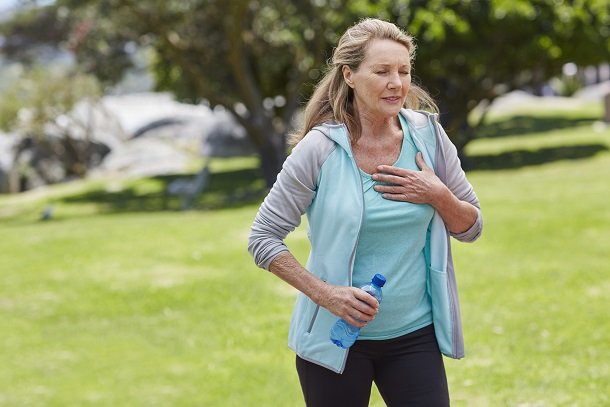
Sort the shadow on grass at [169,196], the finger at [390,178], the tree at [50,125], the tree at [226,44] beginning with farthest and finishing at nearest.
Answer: the tree at [50,125] < the shadow on grass at [169,196] < the tree at [226,44] < the finger at [390,178]

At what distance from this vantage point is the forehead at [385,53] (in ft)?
11.1

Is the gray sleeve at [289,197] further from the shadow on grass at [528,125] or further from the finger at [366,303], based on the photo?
the shadow on grass at [528,125]

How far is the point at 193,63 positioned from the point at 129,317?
47.0ft

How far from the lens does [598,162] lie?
22922mm

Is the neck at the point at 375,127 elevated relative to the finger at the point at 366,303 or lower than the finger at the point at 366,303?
elevated

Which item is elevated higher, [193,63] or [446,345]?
[446,345]

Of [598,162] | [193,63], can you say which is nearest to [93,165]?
[193,63]

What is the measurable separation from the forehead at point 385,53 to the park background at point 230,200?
2.66 ft

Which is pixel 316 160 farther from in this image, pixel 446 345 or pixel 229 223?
pixel 229 223

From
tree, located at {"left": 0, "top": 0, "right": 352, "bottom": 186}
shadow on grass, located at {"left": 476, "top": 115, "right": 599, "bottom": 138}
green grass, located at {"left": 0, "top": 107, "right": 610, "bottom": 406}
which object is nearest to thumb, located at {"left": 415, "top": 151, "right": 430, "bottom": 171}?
green grass, located at {"left": 0, "top": 107, "right": 610, "bottom": 406}

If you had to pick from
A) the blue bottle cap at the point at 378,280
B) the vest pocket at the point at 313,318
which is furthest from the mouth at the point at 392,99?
the vest pocket at the point at 313,318

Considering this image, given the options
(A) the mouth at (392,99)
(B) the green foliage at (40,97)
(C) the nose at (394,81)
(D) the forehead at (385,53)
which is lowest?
(B) the green foliage at (40,97)

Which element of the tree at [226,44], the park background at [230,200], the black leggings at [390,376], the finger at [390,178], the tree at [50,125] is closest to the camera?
the finger at [390,178]

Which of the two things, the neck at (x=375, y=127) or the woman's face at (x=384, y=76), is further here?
the neck at (x=375, y=127)
